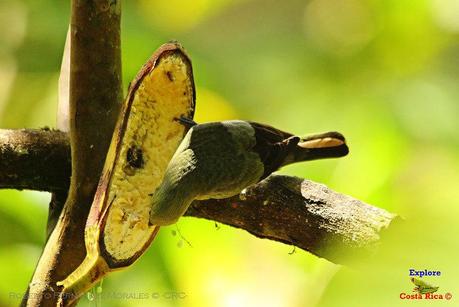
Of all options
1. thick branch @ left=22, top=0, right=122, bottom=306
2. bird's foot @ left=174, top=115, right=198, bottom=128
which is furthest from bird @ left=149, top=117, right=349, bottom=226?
thick branch @ left=22, top=0, right=122, bottom=306

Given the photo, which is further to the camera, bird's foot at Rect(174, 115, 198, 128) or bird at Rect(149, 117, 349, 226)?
bird's foot at Rect(174, 115, 198, 128)

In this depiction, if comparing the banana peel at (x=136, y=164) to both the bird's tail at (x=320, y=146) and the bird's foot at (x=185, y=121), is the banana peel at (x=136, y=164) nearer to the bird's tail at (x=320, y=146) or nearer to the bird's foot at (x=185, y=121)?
the bird's foot at (x=185, y=121)

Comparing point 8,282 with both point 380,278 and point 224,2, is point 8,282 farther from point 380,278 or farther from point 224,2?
point 224,2

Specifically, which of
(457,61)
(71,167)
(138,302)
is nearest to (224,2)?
(457,61)

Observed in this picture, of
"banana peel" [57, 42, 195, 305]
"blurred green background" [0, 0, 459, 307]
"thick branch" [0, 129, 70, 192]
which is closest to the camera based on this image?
"banana peel" [57, 42, 195, 305]

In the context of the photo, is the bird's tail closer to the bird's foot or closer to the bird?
the bird

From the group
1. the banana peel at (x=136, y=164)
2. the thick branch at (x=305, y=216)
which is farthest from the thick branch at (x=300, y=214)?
the banana peel at (x=136, y=164)
